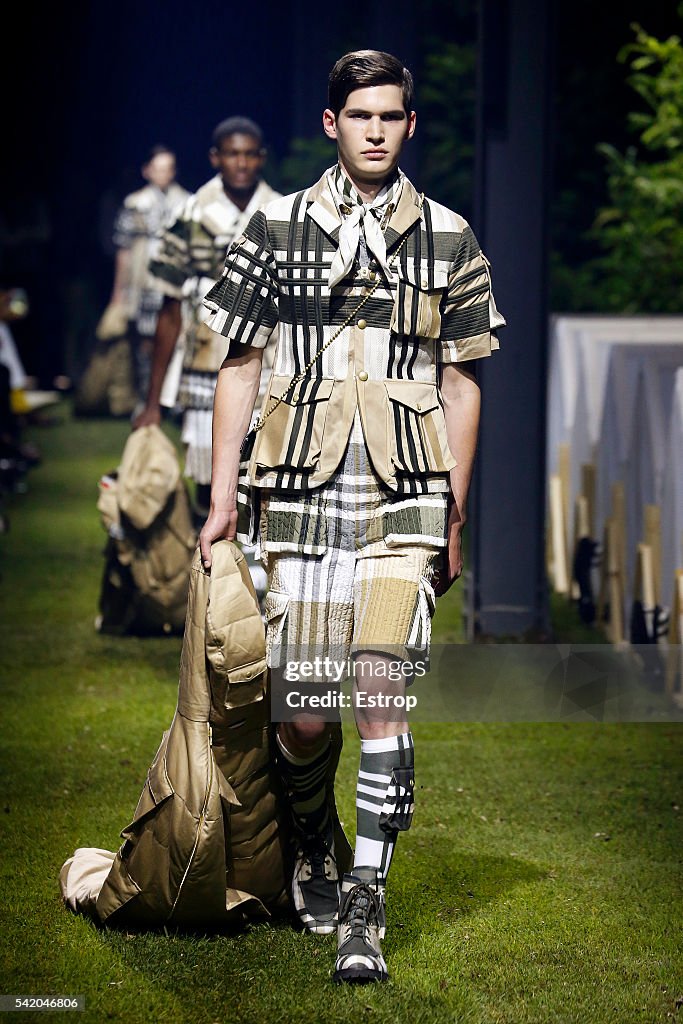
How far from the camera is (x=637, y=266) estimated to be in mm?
12031

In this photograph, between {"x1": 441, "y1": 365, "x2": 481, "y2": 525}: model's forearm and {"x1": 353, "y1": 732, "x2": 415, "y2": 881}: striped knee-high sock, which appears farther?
{"x1": 441, "y1": 365, "x2": 481, "y2": 525}: model's forearm

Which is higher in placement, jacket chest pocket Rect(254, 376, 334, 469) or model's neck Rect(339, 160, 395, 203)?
model's neck Rect(339, 160, 395, 203)

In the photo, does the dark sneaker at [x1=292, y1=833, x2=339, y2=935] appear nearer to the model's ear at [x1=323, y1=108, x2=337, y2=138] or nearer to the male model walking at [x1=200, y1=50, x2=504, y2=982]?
the male model walking at [x1=200, y1=50, x2=504, y2=982]

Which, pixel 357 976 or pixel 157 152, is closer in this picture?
Result: pixel 357 976

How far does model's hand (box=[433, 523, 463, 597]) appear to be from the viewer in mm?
4223

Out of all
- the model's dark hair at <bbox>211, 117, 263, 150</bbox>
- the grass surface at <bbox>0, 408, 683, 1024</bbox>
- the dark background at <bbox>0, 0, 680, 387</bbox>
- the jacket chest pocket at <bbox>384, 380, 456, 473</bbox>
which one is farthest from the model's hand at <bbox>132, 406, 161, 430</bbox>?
the jacket chest pocket at <bbox>384, 380, 456, 473</bbox>

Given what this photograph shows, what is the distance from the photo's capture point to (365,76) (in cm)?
402

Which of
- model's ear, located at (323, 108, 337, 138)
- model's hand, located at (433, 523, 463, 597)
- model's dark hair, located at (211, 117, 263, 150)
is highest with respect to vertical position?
model's dark hair, located at (211, 117, 263, 150)

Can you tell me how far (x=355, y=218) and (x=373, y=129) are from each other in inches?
7.9

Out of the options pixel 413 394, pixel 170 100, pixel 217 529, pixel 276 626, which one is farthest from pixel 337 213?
pixel 170 100

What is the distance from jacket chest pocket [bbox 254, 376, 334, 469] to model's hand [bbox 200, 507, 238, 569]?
0.16 meters

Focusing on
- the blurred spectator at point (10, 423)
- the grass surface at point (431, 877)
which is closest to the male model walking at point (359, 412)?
the grass surface at point (431, 877)

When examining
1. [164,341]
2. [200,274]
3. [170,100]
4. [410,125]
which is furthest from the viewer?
[170,100]

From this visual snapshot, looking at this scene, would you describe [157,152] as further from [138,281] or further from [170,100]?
[138,281]
